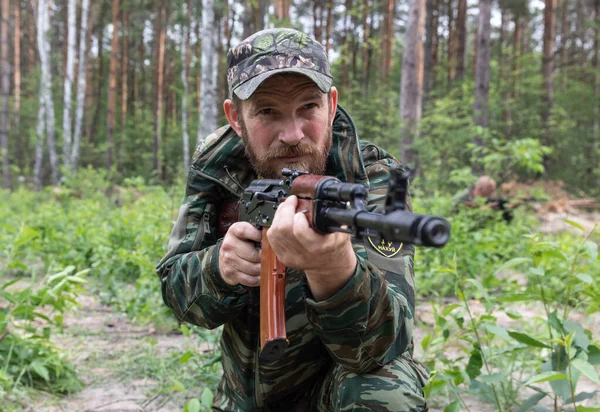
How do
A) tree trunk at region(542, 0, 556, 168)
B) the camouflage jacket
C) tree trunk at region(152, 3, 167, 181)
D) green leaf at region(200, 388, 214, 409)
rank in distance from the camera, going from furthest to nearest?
tree trunk at region(152, 3, 167, 181)
tree trunk at region(542, 0, 556, 168)
green leaf at region(200, 388, 214, 409)
the camouflage jacket

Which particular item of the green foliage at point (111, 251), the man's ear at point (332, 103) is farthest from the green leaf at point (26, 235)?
the man's ear at point (332, 103)

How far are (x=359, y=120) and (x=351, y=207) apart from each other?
13885mm

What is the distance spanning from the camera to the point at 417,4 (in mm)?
9492

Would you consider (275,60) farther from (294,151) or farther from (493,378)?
(493,378)

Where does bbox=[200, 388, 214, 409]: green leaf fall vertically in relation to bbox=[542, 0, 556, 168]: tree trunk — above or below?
below

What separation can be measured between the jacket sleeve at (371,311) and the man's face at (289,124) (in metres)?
0.32

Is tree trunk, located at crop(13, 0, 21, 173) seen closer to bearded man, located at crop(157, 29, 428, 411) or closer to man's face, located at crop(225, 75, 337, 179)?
bearded man, located at crop(157, 29, 428, 411)

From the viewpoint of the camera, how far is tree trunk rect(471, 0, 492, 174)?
9.20m

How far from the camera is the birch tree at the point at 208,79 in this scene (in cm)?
850

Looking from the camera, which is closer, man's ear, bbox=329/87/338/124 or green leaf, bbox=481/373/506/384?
man's ear, bbox=329/87/338/124

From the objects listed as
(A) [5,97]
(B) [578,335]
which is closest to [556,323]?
(B) [578,335]

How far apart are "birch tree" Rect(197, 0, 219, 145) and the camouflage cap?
6074 millimetres

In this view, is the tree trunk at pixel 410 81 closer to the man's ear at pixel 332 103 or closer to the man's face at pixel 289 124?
the man's ear at pixel 332 103

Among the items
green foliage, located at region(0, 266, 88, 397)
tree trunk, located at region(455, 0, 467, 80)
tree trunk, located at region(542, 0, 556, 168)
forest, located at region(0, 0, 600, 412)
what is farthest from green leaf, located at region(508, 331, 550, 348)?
tree trunk, located at region(455, 0, 467, 80)
